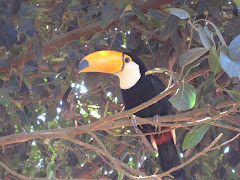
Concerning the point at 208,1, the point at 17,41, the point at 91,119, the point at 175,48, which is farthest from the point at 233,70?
the point at 91,119

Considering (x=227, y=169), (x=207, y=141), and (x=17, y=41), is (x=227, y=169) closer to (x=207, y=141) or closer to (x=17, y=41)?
(x=207, y=141)

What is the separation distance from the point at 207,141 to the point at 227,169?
0.79 metres

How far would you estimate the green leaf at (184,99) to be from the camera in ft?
6.38

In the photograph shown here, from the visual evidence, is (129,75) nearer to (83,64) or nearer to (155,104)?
(155,104)

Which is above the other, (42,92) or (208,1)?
(208,1)

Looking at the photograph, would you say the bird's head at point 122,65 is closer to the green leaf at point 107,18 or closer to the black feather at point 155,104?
the black feather at point 155,104

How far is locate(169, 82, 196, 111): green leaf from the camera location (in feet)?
6.38

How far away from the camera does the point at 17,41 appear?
3.35 metres

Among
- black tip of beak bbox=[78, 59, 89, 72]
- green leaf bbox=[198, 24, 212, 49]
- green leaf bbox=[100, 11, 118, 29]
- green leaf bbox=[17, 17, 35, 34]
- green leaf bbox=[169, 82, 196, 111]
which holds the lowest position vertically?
black tip of beak bbox=[78, 59, 89, 72]

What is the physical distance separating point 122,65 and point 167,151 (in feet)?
2.99

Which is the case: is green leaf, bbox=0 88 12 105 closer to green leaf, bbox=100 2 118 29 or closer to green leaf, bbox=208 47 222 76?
green leaf, bbox=100 2 118 29

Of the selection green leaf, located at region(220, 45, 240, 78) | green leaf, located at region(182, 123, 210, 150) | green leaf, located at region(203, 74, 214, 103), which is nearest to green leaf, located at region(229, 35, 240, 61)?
green leaf, located at region(220, 45, 240, 78)

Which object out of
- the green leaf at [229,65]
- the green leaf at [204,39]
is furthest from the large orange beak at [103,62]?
the green leaf at [229,65]

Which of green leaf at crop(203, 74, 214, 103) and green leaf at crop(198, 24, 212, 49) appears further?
green leaf at crop(203, 74, 214, 103)
